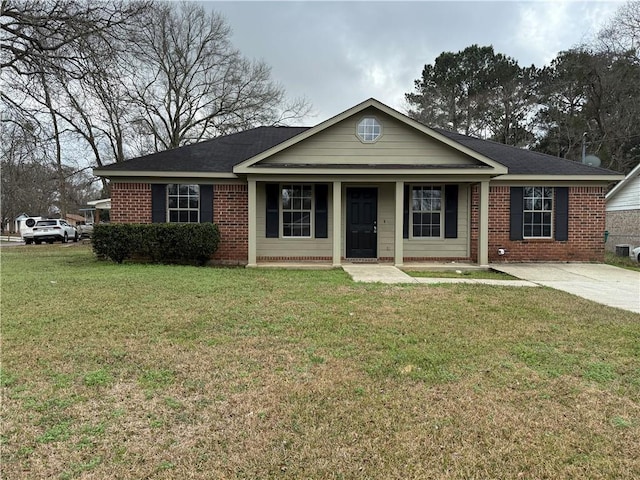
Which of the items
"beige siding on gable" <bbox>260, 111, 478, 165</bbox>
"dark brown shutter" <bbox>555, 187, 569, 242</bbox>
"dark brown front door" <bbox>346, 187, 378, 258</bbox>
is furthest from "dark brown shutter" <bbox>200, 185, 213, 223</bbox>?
"dark brown shutter" <bbox>555, 187, 569, 242</bbox>

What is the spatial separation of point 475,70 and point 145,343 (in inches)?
1286

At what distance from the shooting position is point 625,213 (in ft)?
53.4

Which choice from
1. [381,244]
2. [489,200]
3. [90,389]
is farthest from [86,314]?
[489,200]

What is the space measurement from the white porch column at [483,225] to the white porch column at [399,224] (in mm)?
2109

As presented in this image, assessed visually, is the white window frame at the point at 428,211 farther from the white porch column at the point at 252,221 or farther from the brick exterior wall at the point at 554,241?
the white porch column at the point at 252,221

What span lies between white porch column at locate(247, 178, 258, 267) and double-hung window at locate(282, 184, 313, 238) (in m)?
1.10

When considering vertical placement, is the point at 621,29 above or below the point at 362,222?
above

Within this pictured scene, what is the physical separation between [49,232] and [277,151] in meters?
21.6

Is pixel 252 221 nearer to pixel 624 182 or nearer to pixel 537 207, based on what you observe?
pixel 537 207

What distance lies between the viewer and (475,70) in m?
30.5

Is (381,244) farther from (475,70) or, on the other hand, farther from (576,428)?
(475,70)

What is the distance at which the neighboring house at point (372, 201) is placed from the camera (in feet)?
35.8

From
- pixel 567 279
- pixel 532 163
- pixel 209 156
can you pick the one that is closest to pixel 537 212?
pixel 532 163

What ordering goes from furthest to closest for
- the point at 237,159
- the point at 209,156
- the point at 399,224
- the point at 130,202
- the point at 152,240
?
the point at 209,156, the point at 237,159, the point at 130,202, the point at 399,224, the point at 152,240
